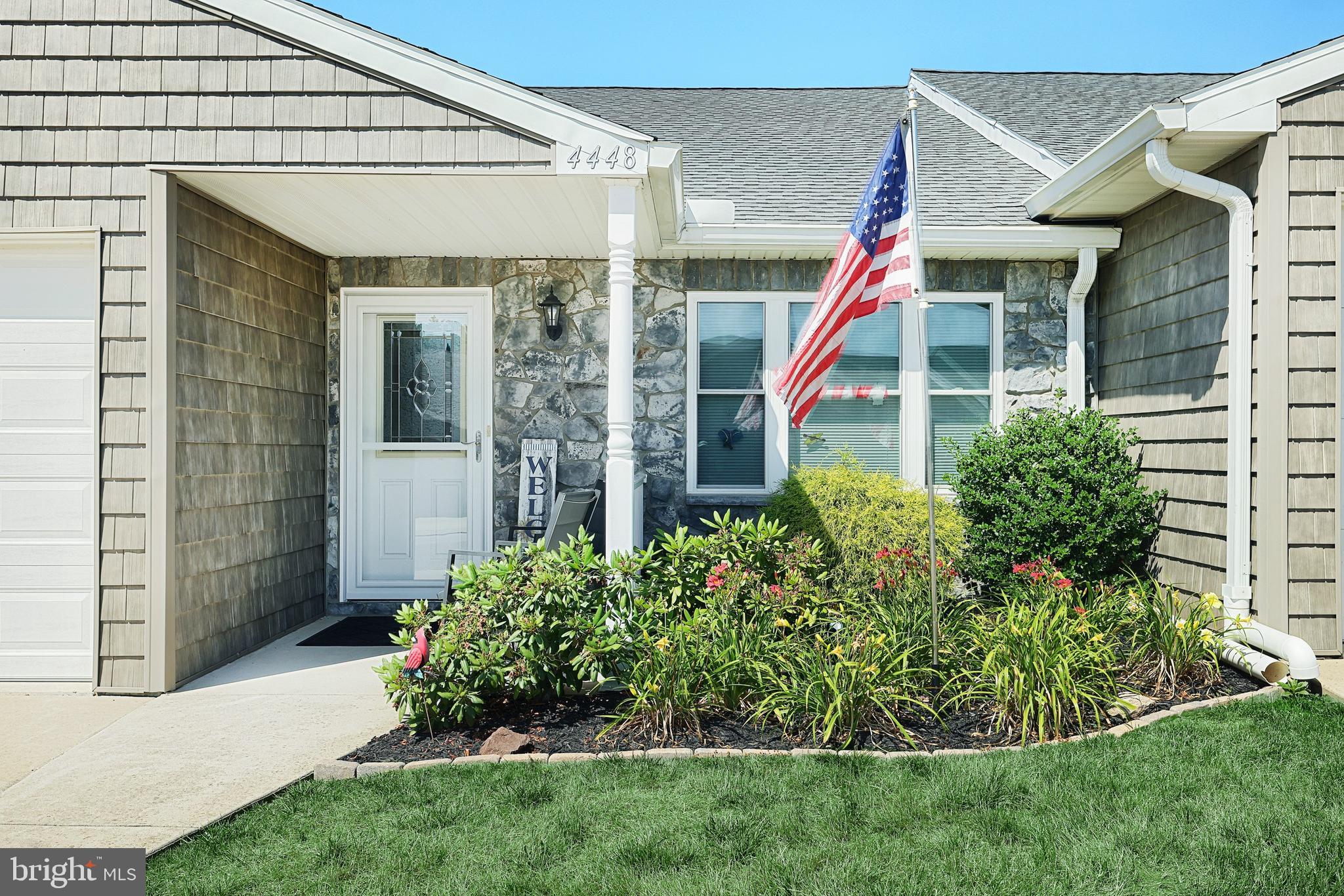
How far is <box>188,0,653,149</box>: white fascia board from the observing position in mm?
4316

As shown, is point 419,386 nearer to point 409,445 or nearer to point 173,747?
point 409,445

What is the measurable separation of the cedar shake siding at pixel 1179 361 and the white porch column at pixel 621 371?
304 centimetres

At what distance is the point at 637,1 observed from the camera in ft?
46.7

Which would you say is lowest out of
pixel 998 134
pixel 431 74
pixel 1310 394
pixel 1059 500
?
pixel 1059 500

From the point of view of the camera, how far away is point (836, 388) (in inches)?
252

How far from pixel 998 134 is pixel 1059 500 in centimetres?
376

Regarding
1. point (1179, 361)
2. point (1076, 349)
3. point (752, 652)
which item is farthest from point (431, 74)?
point (1076, 349)

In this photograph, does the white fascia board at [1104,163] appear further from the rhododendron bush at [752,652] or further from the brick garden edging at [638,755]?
the brick garden edging at [638,755]

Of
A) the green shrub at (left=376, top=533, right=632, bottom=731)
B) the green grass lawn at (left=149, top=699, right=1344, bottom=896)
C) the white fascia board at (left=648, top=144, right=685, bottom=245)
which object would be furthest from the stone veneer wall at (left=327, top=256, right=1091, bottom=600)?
the green grass lawn at (left=149, top=699, right=1344, bottom=896)

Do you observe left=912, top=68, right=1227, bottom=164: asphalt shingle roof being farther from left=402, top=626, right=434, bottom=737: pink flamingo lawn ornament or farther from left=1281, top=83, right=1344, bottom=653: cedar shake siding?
left=402, top=626, right=434, bottom=737: pink flamingo lawn ornament

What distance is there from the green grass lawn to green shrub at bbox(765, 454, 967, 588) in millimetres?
2065

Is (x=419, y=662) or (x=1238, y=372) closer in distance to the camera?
(x=419, y=662)

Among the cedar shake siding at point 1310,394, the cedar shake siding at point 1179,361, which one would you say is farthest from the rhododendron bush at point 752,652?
the cedar shake siding at point 1179,361

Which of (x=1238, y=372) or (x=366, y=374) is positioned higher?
(x=366, y=374)
